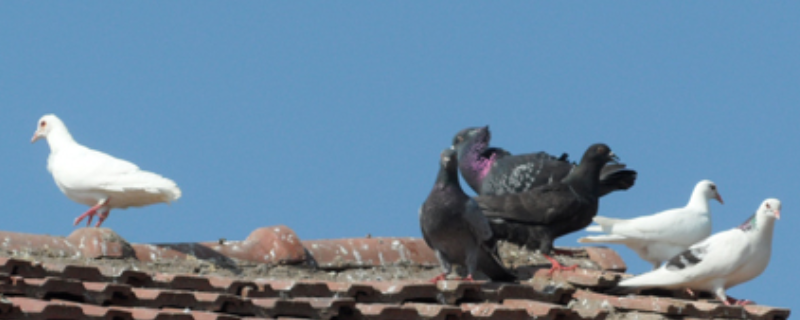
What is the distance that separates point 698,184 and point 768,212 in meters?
1.53

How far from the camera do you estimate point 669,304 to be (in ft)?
27.1

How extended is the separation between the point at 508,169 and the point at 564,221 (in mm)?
1626

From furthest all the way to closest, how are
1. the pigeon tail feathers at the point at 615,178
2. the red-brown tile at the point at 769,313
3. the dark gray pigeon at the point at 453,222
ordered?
the pigeon tail feathers at the point at 615,178 < the red-brown tile at the point at 769,313 < the dark gray pigeon at the point at 453,222

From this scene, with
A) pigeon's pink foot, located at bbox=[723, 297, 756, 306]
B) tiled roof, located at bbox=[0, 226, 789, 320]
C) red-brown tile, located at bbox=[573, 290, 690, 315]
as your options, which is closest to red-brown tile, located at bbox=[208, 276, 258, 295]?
tiled roof, located at bbox=[0, 226, 789, 320]

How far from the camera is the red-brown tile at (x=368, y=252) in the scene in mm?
9422

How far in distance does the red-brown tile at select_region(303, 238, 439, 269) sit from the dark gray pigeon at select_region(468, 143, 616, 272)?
67 centimetres

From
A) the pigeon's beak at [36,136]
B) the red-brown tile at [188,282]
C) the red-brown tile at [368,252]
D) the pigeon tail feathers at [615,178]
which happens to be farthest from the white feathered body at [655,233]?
the pigeon's beak at [36,136]

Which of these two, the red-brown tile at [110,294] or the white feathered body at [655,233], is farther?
the white feathered body at [655,233]

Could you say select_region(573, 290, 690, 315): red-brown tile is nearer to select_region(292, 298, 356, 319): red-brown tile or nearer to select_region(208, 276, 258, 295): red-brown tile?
select_region(292, 298, 356, 319): red-brown tile

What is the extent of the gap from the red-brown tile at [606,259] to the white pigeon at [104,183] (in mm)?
3459

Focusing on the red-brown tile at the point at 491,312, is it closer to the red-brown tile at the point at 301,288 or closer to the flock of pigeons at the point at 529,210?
the flock of pigeons at the point at 529,210

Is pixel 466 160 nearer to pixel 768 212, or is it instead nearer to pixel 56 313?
pixel 768 212

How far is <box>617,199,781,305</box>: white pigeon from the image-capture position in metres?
8.49

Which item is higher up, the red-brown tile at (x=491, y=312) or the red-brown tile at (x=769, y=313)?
the red-brown tile at (x=491, y=312)
